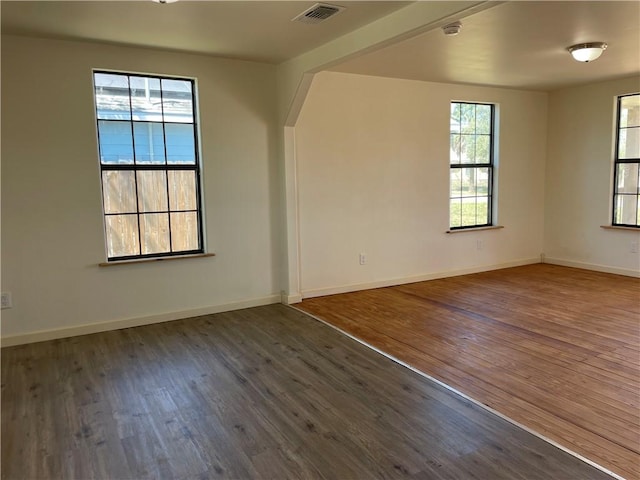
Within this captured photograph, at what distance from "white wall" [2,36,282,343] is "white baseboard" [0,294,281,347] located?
0.03 metres

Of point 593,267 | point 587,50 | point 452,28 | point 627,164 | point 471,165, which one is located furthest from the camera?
point 593,267

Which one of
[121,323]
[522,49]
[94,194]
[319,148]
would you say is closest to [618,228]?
[522,49]

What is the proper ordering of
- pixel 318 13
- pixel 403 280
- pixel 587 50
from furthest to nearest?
1. pixel 403 280
2. pixel 587 50
3. pixel 318 13

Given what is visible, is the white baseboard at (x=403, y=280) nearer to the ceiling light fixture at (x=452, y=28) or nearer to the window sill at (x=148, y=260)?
the window sill at (x=148, y=260)

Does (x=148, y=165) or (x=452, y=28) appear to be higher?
(x=452, y=28)

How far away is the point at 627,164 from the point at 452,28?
407 cm

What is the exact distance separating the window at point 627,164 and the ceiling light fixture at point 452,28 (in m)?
3.74

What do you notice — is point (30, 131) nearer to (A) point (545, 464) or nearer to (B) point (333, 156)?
(B) point (333, 156)

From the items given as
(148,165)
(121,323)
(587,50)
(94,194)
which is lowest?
(121,323)

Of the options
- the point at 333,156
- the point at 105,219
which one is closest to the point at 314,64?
the point at 333,156

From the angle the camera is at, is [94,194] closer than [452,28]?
No

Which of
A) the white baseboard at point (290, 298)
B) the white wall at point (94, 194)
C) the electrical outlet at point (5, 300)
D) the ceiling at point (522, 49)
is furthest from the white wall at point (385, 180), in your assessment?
the electrical outlet at point (5, 300)

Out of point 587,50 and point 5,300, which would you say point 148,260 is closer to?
point 5,300

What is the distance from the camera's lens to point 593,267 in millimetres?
6637
